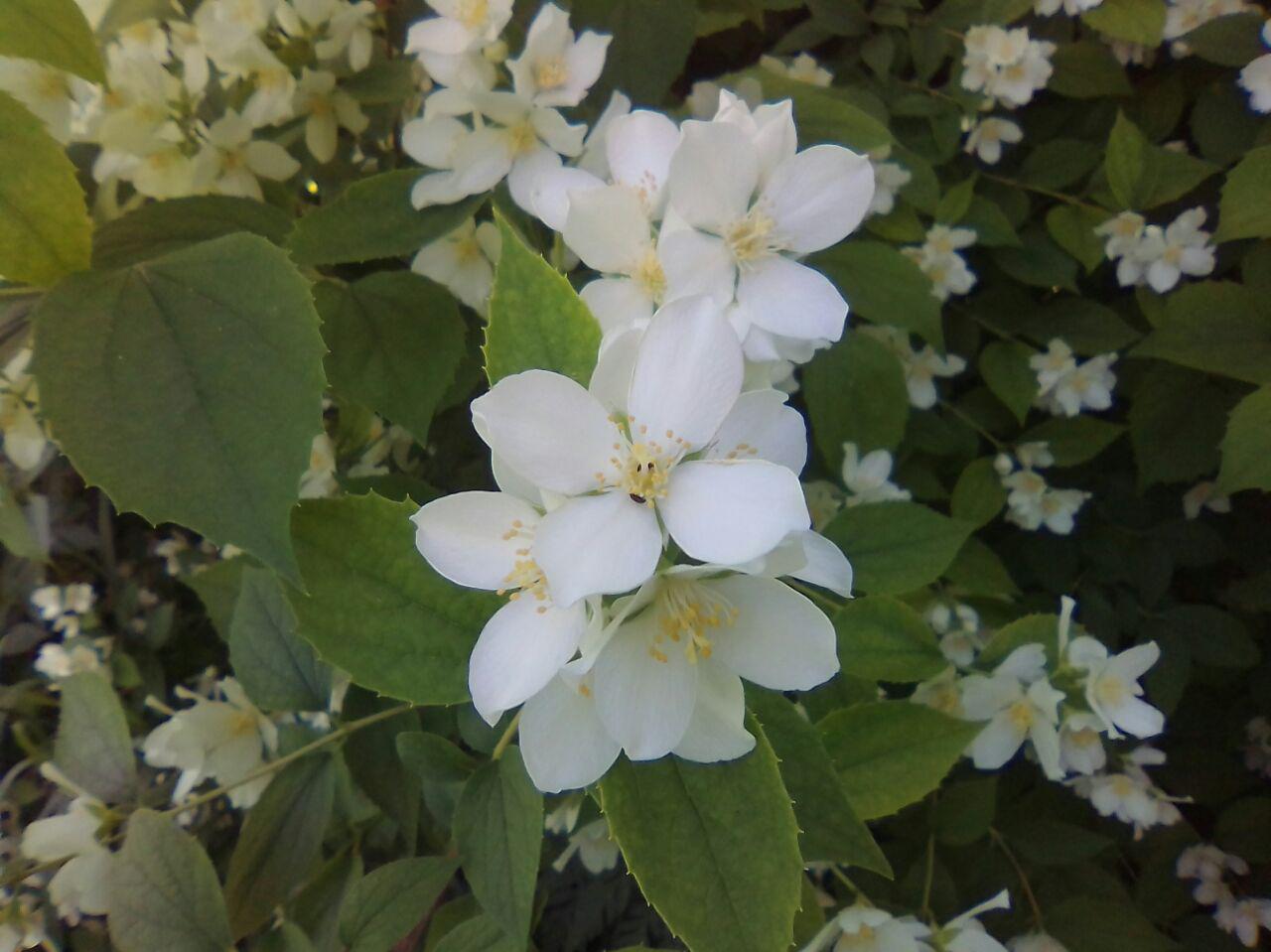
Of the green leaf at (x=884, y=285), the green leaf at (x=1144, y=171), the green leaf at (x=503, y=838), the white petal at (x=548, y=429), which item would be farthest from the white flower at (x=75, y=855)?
the green leaf at (x=1144, y=171)

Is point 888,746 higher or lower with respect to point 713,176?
lower

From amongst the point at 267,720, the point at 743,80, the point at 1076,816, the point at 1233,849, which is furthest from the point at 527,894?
the point at 1233,849

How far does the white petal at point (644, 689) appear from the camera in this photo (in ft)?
1.48

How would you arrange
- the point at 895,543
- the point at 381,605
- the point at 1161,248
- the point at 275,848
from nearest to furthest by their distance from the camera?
1. the point at 381,605
2. the point at 275,848
3. the point at 895,543
4. the point at 1161,248

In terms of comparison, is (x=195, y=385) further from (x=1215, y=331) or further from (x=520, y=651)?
(x=1215, y=331)

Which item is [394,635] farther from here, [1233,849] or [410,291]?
[1233,849]

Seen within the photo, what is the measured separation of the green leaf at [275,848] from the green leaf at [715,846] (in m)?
0.41

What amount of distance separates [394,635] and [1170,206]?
4.99 feet

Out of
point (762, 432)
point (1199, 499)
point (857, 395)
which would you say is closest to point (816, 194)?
point (762, 432)

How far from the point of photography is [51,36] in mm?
597

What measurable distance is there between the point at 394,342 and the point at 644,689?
1.74 ft

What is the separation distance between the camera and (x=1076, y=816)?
1.51 m

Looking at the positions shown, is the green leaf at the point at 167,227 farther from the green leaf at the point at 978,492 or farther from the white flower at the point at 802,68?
the green leaf at the point at 978,492

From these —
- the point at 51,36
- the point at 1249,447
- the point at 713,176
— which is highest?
the point at 51,36
